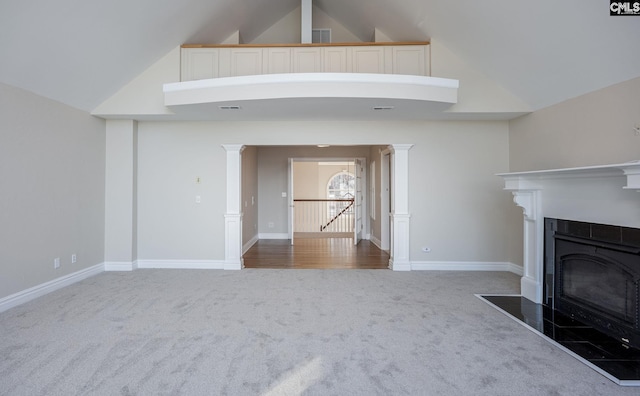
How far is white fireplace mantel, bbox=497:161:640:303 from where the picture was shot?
2.71 m

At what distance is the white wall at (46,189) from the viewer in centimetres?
355

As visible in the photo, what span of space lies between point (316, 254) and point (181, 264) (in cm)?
250

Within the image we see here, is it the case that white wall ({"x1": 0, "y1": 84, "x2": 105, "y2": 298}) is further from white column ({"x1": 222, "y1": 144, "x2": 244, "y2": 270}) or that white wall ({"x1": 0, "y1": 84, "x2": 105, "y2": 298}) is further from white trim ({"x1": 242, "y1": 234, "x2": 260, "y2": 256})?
white trim ({"x1": 242, "y1": 234, "x2": 260, "y2": 256})

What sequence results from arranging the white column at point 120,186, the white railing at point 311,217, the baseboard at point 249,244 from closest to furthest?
the white column at point 120,186
the baseboard at point 249,244
the white railing at point 311,217

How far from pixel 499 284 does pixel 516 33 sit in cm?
306

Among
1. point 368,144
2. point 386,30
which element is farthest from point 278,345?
point 386,30

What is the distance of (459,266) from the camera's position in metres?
5.29

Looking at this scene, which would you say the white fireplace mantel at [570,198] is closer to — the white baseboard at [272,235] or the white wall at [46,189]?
the white wall at [46,189]

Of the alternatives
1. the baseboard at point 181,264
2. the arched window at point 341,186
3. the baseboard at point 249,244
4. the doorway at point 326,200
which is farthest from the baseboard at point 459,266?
the arched window at point 341,186

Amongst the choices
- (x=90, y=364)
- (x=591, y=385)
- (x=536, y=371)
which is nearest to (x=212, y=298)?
(x=90, y=364)

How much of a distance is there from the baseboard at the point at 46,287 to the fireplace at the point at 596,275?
18.8ft

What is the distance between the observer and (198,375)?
226 centimetres
